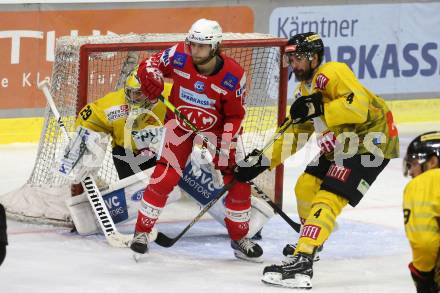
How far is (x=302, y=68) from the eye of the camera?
5758 millimetres

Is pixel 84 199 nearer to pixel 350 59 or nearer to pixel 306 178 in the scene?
pixel 306 178

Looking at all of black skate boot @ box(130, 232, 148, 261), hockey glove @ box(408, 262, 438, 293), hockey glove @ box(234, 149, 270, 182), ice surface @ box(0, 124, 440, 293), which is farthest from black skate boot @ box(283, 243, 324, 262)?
hockey glove @ box(408, 262, 438, 293)

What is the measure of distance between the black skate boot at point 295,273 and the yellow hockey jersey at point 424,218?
5.32 feet

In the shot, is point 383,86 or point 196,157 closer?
point 196,157

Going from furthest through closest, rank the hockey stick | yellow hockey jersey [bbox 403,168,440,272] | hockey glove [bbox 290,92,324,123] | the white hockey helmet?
the hockey stick
the white hockey helmet
hockey glove [bbox 290,92,324,123]
yellow hockey jersey [bbox 403,168,440,272]

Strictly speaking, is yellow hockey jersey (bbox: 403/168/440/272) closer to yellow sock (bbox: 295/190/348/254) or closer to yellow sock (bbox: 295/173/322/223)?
yellow sock (bbox: 295/190/348/254)

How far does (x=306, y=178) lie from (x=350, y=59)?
3.89 meters

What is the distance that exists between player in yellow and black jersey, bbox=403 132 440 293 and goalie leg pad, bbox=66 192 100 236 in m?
2.81

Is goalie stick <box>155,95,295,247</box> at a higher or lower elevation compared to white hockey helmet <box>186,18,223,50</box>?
lower

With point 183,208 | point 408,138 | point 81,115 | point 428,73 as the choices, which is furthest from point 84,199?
point 428,73

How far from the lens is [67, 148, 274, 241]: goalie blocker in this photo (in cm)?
647

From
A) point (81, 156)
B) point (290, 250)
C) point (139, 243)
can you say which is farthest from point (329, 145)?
point (81, 156)

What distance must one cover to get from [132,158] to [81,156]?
341 millimetres

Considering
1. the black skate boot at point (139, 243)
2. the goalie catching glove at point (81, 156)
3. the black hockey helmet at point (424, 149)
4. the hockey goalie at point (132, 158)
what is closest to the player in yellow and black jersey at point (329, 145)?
the black skate boot at point (139, 243)
